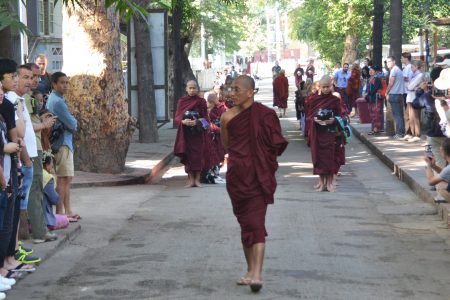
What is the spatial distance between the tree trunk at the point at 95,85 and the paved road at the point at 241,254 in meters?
1.71

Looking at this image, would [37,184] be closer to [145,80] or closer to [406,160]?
[406,160]

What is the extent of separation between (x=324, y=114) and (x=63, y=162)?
5.21 meters

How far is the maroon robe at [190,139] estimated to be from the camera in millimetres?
16547

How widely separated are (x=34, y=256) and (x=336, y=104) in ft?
23.7

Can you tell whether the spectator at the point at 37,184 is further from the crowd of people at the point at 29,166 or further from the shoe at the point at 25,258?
the shoe at the point at 25,258

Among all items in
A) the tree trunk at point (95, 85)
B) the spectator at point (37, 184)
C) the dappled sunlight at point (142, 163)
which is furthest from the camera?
the dappled sunlight at point (142, 163)

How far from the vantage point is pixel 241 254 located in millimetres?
9953

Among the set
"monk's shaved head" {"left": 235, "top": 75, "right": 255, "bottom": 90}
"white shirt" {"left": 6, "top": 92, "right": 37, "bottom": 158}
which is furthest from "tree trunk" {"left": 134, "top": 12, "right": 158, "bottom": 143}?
"monk's shaved head" {"left": 235, "top": 75, "right": 255, "bottom": 90}

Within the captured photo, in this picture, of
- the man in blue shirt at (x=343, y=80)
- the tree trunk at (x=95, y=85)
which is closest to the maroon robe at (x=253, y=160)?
the tree trunk at (x=95, y=85)

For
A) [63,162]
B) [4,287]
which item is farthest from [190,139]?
[4,287]

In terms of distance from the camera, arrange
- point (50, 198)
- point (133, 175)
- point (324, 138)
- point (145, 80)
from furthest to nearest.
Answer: point (145, 80) → point (133, 175) → point (324, 138) → point (50, 198)

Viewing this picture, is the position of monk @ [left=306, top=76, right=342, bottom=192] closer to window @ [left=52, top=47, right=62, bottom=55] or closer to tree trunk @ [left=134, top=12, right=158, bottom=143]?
tree trunk @ [left=134, top=12, right=158, bottom=143]

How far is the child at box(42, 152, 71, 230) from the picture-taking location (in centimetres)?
1077

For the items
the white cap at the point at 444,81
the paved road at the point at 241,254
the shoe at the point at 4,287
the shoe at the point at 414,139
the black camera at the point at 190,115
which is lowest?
the paved road at the point at 241,254
